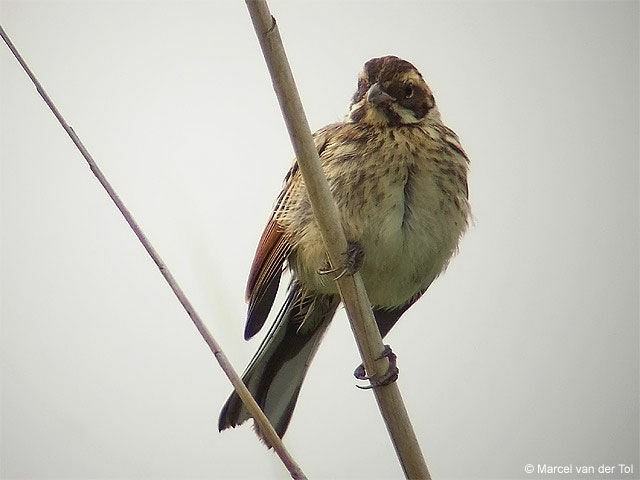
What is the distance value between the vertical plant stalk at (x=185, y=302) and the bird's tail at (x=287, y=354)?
1.05 meters

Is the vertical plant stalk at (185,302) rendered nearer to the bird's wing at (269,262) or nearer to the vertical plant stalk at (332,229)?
the vertical plant stalk at (332,229)

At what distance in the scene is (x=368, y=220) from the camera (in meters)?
2.79

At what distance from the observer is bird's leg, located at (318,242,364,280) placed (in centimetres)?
208

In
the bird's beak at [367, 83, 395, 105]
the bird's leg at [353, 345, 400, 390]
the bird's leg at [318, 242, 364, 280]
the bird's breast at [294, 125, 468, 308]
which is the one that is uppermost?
the bird's beak at [367, 83, 395, 105]

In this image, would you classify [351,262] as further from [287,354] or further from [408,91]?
[408,91]

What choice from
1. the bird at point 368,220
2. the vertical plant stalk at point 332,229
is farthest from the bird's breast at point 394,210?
the vertical plant stalk at point 332,229

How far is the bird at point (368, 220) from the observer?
9.25 feet

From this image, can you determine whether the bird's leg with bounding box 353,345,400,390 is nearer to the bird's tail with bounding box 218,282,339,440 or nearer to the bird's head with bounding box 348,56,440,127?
the bird's tail with bounding box 218,282,339,440

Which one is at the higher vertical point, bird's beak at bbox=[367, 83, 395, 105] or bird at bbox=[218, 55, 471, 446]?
bird's beak at bbox=[367, 83, 395, 105]

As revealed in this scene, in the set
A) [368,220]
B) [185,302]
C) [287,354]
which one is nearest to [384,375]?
[185,302]

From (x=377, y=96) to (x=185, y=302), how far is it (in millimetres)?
1400

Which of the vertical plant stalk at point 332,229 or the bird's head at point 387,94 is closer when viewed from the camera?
the vertical plant stalk at point 332,229

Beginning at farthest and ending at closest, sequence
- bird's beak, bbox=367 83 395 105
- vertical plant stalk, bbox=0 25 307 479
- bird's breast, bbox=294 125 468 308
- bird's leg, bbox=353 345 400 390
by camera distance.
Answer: bird's beak, bbox=367 83 395 105
bird's breast, bbox=294 125 468 308
bird's leg, bbox=353 345 400 390
vertical plant stalk, bbox=0 25 307 479

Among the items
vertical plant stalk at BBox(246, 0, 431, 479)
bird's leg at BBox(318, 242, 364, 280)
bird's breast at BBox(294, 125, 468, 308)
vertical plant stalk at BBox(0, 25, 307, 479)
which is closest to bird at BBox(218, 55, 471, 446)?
bird's breast at BBox(294, 125, 468, 308)
